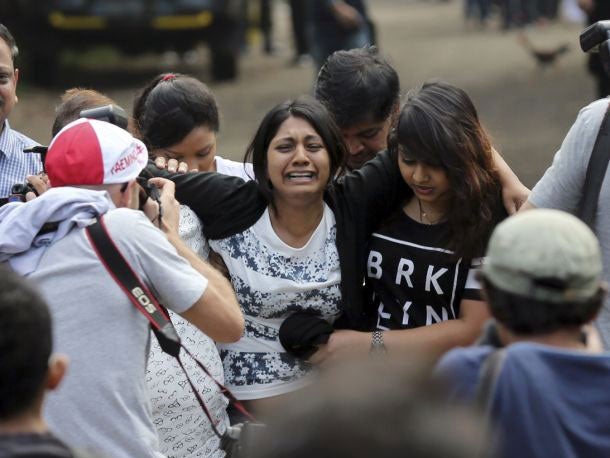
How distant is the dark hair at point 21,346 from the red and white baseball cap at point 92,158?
822mm

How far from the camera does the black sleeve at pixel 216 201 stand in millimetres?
4133

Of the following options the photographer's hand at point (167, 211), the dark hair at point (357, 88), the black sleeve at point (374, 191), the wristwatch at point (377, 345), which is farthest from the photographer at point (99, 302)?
the dark hair at point (357, 88)

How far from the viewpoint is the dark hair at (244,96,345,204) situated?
419cm

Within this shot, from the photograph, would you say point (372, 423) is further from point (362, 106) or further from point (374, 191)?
point (362, 106)

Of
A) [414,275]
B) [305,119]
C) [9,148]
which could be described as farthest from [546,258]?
[9,148]

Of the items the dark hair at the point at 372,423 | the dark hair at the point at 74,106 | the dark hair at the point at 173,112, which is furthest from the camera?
the dark hair at the point at 173,112

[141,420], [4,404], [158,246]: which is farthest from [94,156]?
[4,404]

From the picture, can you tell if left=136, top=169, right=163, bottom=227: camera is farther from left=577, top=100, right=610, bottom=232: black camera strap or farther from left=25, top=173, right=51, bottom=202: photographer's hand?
left=577, top=100, right=610, bottom=232: black camera strap

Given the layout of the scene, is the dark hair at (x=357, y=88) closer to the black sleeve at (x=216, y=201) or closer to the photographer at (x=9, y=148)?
the black sleeve at (x=216, y=201)

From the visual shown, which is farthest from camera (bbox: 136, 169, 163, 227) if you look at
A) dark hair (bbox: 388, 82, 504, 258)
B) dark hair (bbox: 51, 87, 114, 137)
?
dark hair (bbox: 388, 82, 504, 258)

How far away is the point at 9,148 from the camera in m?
4.78

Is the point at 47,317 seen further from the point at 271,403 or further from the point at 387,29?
the point at 387,29

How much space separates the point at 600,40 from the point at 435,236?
0.79 metres

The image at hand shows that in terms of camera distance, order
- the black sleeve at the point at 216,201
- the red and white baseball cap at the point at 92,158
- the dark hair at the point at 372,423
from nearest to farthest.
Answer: the dark hair at the point at 372,423
the red and white baseball cap at the point at 92,158
the black sleeve at the point at 216,201
